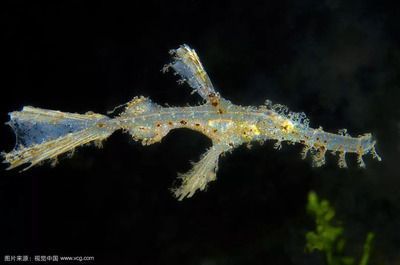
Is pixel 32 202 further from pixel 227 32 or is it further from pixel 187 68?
pixel 227 32

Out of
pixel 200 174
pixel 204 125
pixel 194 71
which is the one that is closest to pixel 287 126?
pixel 204 125

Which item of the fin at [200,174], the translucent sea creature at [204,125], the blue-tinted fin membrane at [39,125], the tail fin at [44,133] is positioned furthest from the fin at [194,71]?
the blue-tinted fin membrane at [39,125]

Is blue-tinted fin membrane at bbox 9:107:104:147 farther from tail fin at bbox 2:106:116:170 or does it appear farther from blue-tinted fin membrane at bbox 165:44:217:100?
blue-tinted fin membrane at bbox 165:44:217:100

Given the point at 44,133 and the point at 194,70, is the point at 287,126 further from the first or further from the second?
the point at 44,133

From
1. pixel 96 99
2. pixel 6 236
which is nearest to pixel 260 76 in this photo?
pixel 96 99

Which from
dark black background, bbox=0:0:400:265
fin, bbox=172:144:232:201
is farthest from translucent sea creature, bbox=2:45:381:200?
dark black background, bbox=0:0:400:265

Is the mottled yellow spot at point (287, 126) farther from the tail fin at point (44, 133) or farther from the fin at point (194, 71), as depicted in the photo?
the tail fin at point (44, 133)
